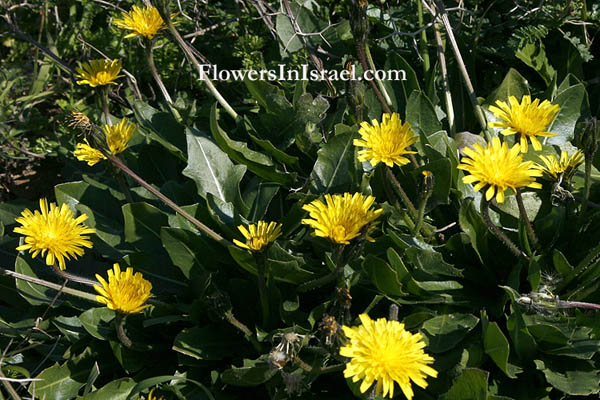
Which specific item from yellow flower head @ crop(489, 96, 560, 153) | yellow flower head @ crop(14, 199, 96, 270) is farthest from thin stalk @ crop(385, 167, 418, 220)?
yellow flower head @ crop(14, 199, 96, 270)

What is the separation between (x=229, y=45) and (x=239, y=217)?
1833mm

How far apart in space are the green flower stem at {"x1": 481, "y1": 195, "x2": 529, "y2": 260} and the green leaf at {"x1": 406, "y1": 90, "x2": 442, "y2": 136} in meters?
0.67

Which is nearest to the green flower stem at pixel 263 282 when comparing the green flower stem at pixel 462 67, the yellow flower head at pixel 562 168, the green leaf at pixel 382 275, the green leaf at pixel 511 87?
the green leaf at pixel 382 275

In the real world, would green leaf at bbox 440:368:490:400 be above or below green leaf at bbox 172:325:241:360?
above

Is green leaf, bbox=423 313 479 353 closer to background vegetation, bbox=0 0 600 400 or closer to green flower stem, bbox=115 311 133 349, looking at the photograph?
background vegetation, bbox=0 0 600 400

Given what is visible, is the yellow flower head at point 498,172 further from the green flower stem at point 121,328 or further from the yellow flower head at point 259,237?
the green flower stem at point 121,328

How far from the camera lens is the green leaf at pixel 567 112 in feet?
9.74

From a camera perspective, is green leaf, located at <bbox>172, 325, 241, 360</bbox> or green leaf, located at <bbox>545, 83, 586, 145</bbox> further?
green leaf, located at <bbox>545, 83, 586, 145</bbox>

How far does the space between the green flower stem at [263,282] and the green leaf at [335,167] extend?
0.57m

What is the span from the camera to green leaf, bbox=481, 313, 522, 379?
2.13m

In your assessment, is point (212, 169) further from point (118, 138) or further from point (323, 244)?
point (323, 244)

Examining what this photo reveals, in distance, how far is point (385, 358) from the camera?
5.80 ft

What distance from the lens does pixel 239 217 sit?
2.59 meters

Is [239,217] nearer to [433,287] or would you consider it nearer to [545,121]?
[433,287]
